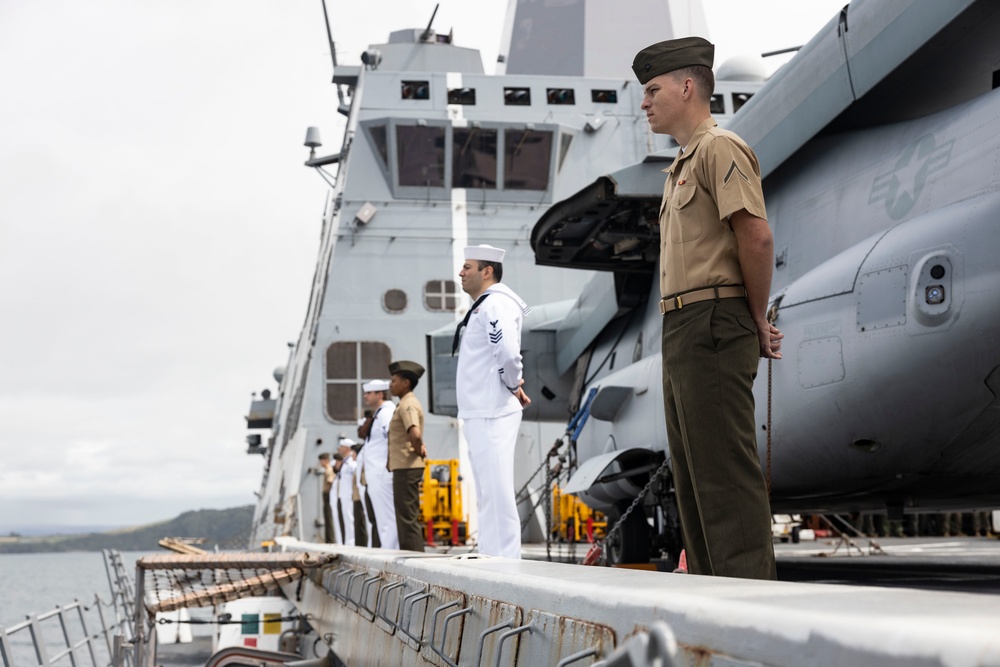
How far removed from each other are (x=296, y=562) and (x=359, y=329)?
11.4 m

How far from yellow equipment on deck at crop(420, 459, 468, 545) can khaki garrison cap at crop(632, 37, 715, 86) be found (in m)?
13.0

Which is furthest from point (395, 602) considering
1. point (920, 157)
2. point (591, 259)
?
point (591, 259)

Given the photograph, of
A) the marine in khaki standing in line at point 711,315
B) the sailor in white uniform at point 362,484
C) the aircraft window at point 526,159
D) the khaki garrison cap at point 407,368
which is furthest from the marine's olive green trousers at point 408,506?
the aircraft window at point 526,159

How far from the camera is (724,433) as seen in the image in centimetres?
283

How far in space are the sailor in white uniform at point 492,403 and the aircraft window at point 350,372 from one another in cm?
1293

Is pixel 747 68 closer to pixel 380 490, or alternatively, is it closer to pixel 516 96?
pixel 516 96

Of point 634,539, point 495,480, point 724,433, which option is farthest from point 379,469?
point 724,433

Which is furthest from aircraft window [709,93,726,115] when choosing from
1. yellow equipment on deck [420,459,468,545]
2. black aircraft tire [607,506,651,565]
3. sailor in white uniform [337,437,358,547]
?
black aircraft tire [607,506,651,565]

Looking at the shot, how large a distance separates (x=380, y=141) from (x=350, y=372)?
401 centimetres

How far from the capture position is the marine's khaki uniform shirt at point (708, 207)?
2.91 meters

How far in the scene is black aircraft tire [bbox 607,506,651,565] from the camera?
7.63 m

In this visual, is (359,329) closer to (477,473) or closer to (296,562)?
(296,562)

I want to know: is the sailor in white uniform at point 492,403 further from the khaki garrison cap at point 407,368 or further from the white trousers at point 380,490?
the white trousers at point 380,490

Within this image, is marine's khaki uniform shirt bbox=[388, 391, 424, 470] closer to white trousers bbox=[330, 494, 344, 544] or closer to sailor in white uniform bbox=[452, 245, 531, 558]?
sailor in white uniform bbox=[452, 245, 531, 558]
